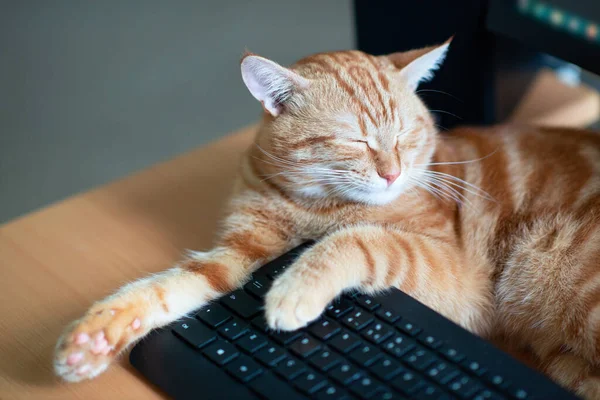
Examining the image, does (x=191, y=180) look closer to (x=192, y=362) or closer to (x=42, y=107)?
(x=192, y=362)

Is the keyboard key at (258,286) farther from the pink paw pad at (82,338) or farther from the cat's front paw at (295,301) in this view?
the pink paw pad at (82,338)

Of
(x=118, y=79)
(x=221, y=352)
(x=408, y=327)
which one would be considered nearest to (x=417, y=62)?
(x=408, y=327)

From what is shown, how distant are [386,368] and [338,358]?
58 mm

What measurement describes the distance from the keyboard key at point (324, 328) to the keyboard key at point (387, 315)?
54 mm

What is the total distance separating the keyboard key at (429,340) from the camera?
860mm

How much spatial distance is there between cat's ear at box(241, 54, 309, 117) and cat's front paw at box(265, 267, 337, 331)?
291 millimetres

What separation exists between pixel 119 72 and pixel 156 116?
0.78 ft

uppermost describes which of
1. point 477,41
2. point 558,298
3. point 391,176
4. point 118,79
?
point 477,41

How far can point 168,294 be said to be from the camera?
3.31 ft

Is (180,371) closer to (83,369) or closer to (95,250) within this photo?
(83,369)

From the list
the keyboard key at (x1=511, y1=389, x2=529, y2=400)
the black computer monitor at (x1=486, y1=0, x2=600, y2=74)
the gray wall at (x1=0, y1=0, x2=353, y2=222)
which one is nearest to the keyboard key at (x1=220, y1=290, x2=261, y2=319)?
the keyboard key at (x1=511, y1=389, x2=529, y2=400)

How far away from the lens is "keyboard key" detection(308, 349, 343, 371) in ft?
2.77

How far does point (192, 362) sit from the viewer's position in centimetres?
88

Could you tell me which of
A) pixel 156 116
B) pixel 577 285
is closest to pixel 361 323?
pixel 577 285
